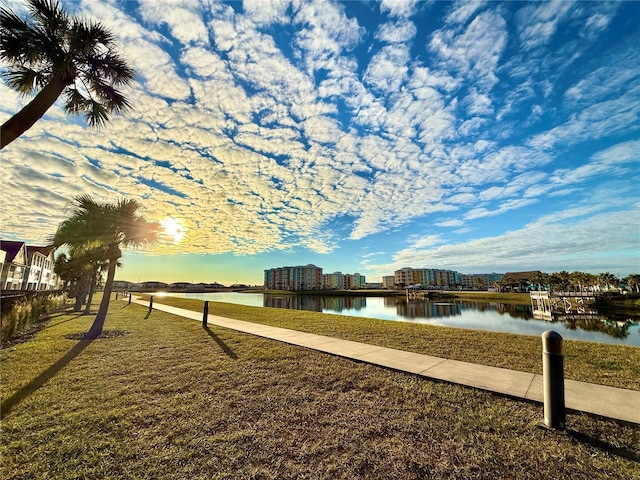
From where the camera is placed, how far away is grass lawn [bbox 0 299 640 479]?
263cm

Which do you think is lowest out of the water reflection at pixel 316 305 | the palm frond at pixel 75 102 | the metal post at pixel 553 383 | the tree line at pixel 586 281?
the water reflection at pixel 316 305

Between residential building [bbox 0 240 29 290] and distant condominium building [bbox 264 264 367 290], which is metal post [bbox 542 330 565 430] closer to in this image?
residential building [bbox 0 240 29 290]

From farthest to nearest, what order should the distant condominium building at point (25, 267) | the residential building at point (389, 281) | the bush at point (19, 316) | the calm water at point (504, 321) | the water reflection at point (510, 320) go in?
the residential building at point (389, 281) → the distant condominium building at point (25, 267) → the water reflection at point (510, 320) → the calm water at point (504, 321) → the bush at point (19, 316)

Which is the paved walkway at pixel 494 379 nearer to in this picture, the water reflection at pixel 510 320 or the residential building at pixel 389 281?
the water reflection at pixel 510 320

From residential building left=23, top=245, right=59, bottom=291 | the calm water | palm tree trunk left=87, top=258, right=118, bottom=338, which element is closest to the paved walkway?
palm tree trunk left=87, top=258, right=118, bottom=338

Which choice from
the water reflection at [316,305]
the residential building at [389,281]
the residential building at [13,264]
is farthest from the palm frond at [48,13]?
the residential building at [389,281]

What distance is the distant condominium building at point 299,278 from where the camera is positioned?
148125mm

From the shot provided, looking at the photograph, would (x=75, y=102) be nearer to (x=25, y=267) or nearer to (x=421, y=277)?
(x=25, y=267)

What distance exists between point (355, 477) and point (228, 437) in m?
1.51

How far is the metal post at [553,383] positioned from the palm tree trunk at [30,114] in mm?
8701

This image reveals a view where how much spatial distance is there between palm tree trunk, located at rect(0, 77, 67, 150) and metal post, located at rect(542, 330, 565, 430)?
8701 millimetres

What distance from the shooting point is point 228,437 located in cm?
316

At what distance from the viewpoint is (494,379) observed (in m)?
4.88

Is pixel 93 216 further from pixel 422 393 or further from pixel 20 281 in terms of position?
pixel 20 281
